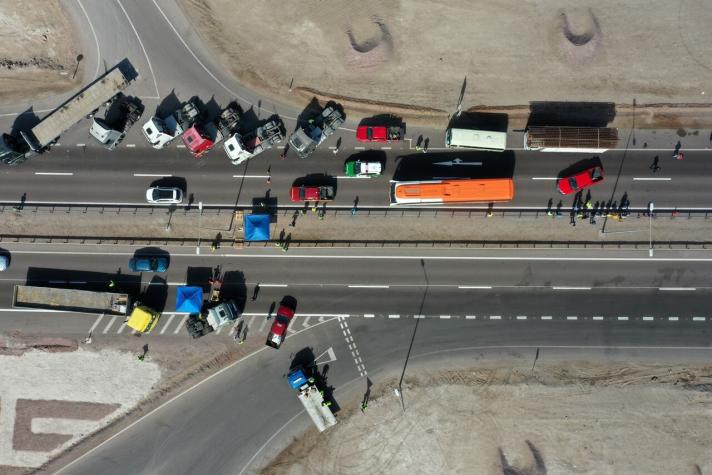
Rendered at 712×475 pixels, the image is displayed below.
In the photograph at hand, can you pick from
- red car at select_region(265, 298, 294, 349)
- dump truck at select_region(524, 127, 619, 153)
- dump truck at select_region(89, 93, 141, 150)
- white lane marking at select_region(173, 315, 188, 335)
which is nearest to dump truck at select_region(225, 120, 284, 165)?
dump truck at select_region(89, 93, 141, 150)

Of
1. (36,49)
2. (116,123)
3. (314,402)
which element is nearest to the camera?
(314,402)

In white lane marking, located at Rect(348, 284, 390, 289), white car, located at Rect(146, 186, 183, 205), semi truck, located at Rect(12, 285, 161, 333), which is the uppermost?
white car, located at Rect(146, 186, 183, 205)

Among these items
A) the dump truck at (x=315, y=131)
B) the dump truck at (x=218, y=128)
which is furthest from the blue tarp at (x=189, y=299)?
the dump truck at (x=315, y=131)

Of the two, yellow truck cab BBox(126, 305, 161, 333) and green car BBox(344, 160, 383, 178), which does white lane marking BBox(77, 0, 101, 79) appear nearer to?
yellow truck cab BBox(126, 305, 161, 333)

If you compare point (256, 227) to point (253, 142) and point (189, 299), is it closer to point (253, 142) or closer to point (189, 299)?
point (253, 142)

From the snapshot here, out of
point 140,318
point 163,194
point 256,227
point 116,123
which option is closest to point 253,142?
point 256,227

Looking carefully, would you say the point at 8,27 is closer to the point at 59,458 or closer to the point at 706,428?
the point at 59,458

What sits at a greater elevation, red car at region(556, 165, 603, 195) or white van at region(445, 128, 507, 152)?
white van at region(445, 128, 507, 152)

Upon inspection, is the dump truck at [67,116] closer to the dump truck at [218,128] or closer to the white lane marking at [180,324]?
the dump truck at [218,128]

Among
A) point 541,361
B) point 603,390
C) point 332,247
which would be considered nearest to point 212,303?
point 332,247
